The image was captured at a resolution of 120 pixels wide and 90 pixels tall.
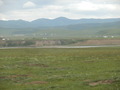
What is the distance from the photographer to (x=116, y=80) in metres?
31.7

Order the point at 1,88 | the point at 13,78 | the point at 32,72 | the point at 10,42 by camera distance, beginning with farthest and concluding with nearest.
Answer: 1. the point at 10,42
2. the point at 32,72
3. the point at 13,78
4. the point at 1,88

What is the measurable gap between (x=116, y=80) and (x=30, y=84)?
30.7 ft

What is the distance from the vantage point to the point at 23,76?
127ft

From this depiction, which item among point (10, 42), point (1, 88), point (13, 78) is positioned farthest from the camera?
point (10, 42)

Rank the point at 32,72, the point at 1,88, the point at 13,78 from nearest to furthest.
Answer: the point at 1,88 → the point at 13,78 → the point at 32,72

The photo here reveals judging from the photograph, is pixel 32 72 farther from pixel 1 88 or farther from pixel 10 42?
pixel 10 42

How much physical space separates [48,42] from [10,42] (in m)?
22.0

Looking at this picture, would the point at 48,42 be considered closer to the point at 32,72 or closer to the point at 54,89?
the point at 32,72

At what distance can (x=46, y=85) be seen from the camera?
31.6 meters

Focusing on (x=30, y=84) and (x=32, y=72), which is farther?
(x=32, y=72)

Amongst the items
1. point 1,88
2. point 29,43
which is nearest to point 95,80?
point 1,88

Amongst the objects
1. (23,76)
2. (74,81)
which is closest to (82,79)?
(74,81)

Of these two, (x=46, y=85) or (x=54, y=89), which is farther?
(x=46, y=85)

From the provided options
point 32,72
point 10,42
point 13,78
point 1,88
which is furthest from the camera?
point 10,42
